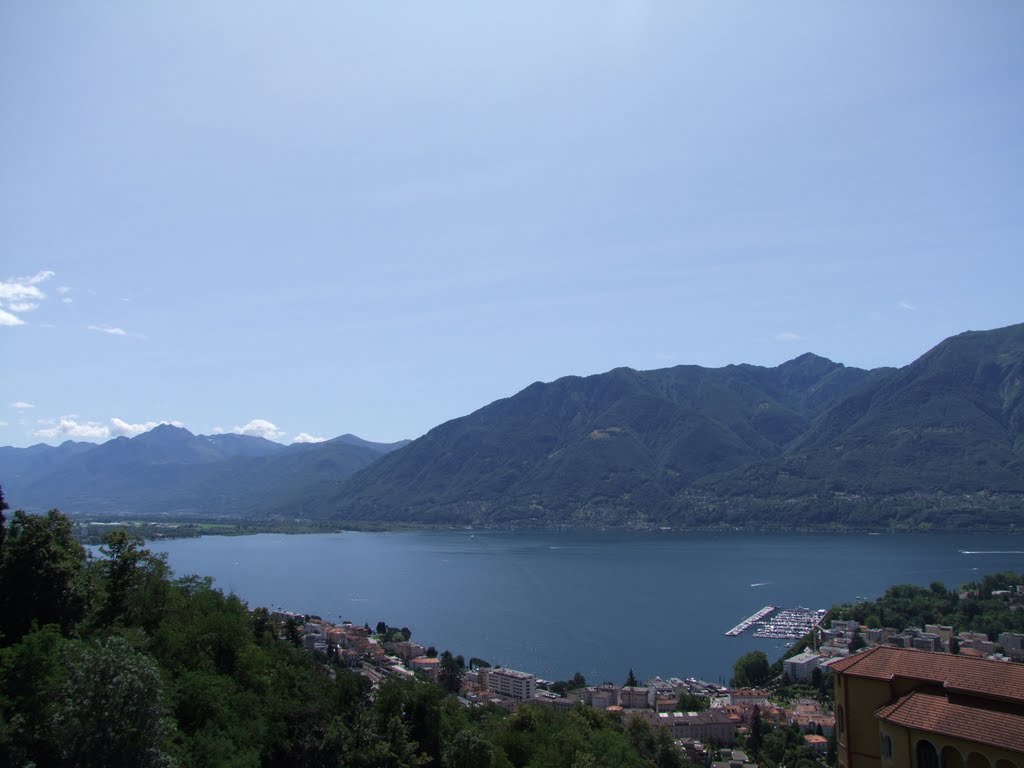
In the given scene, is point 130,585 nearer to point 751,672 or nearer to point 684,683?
point 684,683

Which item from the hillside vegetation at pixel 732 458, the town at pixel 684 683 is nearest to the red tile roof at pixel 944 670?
the town at pixel 684 683

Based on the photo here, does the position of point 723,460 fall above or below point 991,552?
above

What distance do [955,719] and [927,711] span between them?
1.02 feet

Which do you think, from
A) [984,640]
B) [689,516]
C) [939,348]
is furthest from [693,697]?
[939,348]

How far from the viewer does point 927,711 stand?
740 centimetres

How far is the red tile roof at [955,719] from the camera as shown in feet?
22.0

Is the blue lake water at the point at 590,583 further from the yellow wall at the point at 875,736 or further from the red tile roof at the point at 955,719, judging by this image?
the red tile roof at the point at 955,719

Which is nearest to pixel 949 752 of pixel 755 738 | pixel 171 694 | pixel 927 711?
pixel 927 711

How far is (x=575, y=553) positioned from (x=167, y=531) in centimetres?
7064

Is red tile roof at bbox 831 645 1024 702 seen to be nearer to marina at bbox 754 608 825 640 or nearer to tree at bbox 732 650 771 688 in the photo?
tree at bbox 732 650 771 688

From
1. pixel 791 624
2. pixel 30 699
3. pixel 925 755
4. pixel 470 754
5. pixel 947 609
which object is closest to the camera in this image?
pixel 925 755

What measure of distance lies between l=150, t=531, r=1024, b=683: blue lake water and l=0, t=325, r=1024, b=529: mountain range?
66.2 feet

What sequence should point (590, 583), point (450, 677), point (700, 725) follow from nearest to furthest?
point (700, 725) < point (450, 677) < point (590, 583)

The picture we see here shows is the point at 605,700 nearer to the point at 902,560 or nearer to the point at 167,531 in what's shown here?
the point at 902,560
